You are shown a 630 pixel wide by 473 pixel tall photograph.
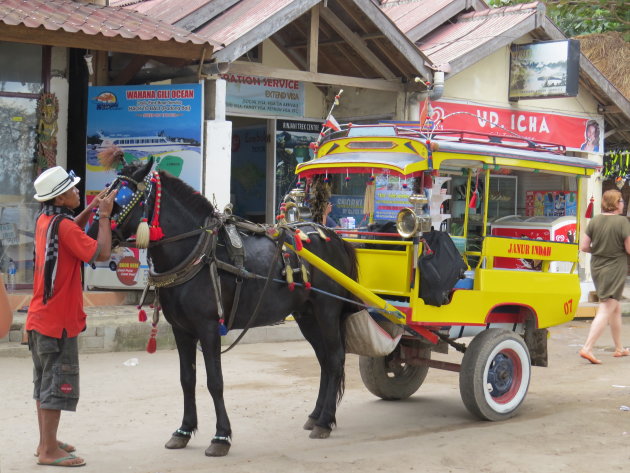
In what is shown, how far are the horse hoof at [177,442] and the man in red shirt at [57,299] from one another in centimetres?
71

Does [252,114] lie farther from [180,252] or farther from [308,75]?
[180,252]

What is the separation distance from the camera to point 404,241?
24.5 feet

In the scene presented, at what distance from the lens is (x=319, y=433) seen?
23.6ft

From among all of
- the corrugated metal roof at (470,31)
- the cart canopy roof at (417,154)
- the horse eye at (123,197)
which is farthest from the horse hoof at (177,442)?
the corrugated metal roof at (470,31)

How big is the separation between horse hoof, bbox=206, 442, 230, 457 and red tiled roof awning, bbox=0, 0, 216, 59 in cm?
560

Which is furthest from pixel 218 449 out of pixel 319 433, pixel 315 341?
pixel 315 341

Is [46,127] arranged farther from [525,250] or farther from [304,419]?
[525,250]

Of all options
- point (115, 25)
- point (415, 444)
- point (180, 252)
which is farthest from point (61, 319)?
point (115, 25)

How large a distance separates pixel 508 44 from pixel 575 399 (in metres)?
8.86

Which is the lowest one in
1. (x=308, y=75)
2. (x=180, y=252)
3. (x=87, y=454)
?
(x=87, y=454)

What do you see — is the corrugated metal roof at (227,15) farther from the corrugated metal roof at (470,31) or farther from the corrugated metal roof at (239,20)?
the corrugated metal roof at (470,31)

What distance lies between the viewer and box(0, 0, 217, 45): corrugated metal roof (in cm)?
1030

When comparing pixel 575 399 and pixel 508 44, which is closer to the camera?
pixel 575 399

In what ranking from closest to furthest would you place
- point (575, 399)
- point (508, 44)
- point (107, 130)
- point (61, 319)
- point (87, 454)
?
point (61, 319)
point (87, 454)
point (575, 399)
point (107, 130)
point (508, 44)
